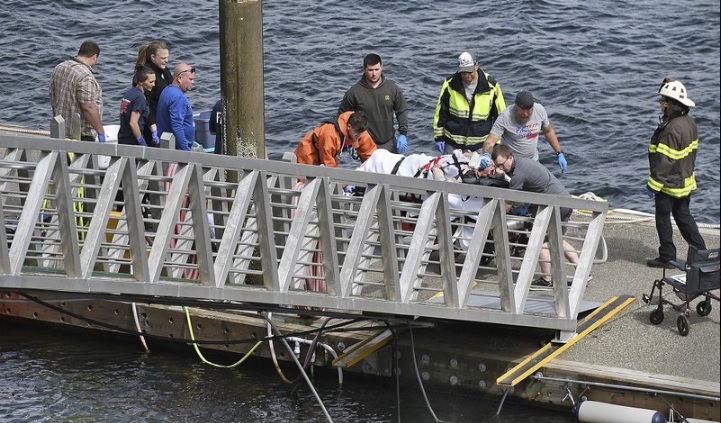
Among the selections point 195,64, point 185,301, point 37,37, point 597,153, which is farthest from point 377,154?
point 37,37

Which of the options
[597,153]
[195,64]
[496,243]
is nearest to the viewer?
[496,243]

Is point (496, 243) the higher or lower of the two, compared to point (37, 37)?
lower

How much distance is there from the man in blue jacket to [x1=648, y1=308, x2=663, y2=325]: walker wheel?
4.55 meters

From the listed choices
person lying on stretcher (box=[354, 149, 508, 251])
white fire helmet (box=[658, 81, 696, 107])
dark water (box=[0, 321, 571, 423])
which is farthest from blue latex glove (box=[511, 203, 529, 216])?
dark water (box=[0, 321, 571, 423])

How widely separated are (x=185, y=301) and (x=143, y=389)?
1945 mm

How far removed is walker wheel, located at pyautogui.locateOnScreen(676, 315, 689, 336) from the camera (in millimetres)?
9820

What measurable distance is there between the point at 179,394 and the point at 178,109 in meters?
2.68

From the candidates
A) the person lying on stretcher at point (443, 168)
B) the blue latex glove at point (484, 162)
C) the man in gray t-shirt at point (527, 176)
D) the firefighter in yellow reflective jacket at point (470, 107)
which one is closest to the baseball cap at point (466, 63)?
the firefighter in yellow reflective jacket at point (470, 107)

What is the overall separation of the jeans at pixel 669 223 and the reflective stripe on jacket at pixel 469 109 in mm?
1924

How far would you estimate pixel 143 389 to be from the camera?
11055 mm

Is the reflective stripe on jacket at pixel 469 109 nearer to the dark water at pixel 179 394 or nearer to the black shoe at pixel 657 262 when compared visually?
the black shoe at pixel 657 262

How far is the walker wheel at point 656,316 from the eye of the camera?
10.3m

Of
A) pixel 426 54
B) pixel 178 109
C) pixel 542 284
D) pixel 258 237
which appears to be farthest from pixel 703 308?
pixel 426 54

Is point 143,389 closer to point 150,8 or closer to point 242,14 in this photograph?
point 242,14
